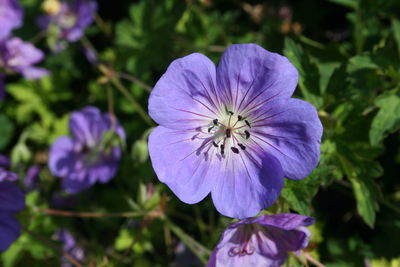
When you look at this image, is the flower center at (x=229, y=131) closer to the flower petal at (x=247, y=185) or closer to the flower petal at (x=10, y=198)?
the flower petal at (x=247, y=185)

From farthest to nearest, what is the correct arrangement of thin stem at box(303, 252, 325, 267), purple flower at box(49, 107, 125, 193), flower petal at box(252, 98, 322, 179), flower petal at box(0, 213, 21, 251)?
purple flower at box(49, 107, 125, 193) < flower petal at box(0, 213, 21, 251) < thin stem at box(303, 252, 325, 267) < flower petal at box(252, 98, 322, 179)

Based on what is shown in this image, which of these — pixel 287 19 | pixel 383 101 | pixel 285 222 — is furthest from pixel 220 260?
pixel 287 19

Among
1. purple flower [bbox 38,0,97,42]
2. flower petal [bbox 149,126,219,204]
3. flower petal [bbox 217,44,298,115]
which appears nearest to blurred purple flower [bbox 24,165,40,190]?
purple flower [bbox 38,0,97,42]

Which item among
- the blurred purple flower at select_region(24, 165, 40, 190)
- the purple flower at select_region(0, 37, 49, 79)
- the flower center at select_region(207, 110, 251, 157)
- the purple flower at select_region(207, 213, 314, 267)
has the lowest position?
the blurred purple flower at select_region(24, 165, 40, 190)

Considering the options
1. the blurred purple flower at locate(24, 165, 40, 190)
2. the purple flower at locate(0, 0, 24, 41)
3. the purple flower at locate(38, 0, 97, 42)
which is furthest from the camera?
the purple flower at locate(38, 0, 97, 42)

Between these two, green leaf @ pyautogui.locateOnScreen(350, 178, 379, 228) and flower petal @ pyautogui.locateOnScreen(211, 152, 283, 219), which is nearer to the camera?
flower petal @ pyautogui.locateOnScreen(211, 152, 283, 219)

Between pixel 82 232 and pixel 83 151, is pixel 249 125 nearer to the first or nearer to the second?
pixel 83 151

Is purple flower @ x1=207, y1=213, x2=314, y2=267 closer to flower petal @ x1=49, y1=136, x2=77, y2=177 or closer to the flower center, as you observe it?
the flower center

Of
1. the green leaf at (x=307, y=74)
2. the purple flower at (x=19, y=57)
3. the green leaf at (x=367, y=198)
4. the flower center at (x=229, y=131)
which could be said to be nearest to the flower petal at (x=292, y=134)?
the flower center at (x=229, y=131)
